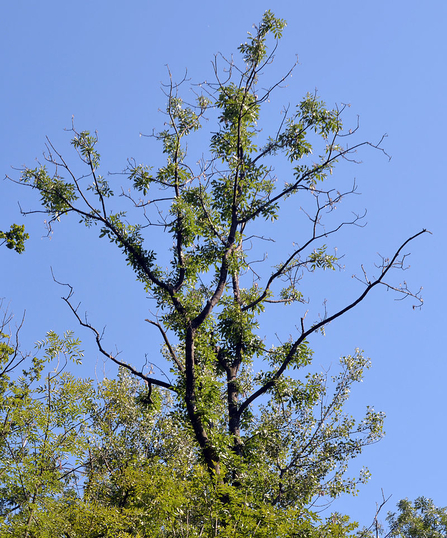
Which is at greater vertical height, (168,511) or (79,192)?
(79,192)

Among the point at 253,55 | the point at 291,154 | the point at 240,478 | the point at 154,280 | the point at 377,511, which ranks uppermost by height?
the point at 253,55

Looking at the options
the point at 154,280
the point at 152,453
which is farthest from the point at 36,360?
the point at 152,453

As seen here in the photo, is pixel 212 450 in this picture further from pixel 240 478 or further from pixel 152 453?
pixel 152 453

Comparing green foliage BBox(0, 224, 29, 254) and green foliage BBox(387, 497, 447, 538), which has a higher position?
green foliage BBox(0, 224, 29, 254)

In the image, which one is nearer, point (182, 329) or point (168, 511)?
point (168, 511)

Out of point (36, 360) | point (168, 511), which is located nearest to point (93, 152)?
point (36, 360)

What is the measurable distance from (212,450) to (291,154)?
27.2 feet

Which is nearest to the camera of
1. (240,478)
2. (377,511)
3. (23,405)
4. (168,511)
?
(377,511)

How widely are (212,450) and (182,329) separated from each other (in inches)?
131

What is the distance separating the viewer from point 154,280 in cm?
1394

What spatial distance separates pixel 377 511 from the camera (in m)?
8.15

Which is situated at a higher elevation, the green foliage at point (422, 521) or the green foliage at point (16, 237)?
the green foliage at point (16, 237)

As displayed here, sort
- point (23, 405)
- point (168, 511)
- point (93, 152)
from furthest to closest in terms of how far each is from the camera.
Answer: point (93, 152) < point (23, 405) < point (168, 511)

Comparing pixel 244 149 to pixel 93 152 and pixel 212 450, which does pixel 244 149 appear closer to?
pixel 93 152
